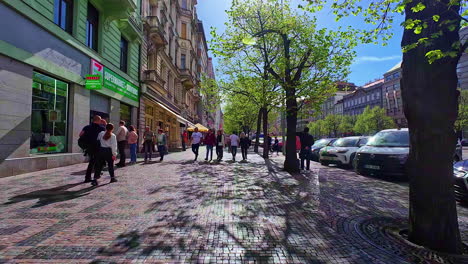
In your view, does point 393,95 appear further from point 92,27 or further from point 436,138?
point 436,138

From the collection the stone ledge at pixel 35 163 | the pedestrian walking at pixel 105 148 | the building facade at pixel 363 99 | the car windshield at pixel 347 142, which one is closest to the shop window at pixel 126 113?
the stone ledge at pixel 35 163

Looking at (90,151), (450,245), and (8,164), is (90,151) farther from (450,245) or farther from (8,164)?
(450,245)

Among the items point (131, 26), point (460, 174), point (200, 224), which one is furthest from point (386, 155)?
point (131, 26)

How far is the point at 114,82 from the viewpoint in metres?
13.9

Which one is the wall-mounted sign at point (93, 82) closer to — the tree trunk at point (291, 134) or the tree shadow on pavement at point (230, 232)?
the tree shadow on pavement at point (230, 232)

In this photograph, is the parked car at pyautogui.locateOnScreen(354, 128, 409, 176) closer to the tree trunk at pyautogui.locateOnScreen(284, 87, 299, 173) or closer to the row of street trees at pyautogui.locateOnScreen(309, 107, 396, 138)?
the tree trunk at pyautogui.locateOnScreen(284, 87, 299, 173)

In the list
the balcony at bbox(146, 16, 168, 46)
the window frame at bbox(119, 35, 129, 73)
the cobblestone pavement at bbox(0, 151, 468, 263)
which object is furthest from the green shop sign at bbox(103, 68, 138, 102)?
the cobblestone pavement at bbox(0, 151, 468, 263)

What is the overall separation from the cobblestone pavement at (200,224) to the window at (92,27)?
767 cm

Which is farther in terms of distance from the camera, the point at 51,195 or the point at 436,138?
the point at 51,195

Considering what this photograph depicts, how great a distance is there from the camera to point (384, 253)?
10.2 ft

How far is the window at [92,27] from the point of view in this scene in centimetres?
1212

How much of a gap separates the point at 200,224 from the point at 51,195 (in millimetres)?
3659

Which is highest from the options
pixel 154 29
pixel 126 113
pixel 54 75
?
pixel 154 29

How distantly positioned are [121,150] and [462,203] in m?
10.8
